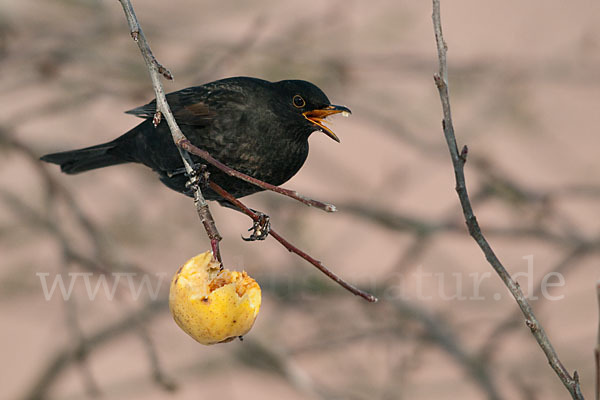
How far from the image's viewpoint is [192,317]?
7.34ft

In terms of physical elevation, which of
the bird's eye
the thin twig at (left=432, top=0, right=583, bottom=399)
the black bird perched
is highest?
the bird's eye

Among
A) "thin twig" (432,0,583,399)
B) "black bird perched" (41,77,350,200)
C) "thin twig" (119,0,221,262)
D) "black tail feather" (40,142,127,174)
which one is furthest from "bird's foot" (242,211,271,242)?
"black tail feather" (40,142,127,174)

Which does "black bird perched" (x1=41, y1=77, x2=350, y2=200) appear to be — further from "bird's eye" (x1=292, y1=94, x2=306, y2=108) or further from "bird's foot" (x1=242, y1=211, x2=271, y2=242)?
"bird's foot" (x1=242, y1=211, x2=271, y2=242)

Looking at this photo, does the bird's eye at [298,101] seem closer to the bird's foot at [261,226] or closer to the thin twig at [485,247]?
the bird's foot at [261,226]

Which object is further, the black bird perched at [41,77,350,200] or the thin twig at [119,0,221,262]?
the black bird perched at [41,77,350,200]

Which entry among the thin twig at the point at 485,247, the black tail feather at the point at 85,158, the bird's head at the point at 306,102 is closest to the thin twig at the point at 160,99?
the thin twig at the point at 485,247

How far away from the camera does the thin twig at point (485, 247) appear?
2025 millimetres

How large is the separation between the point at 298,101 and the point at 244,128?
0.29 meters

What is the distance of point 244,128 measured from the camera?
313 centimetres

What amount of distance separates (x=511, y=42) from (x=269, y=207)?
3.34 meters

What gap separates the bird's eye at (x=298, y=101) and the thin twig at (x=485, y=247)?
3.74 ft

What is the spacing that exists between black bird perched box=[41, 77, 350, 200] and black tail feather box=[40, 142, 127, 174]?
0.52 meters

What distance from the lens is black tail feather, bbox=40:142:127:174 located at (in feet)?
12.6

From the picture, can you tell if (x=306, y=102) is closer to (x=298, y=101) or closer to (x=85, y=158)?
(x=298, y=101)
